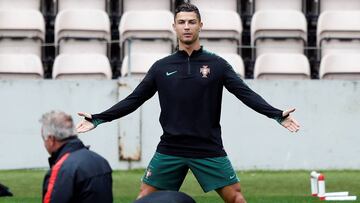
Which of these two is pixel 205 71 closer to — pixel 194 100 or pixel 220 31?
pixel 194 100

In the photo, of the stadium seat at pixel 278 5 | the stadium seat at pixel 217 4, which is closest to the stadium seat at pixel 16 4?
the stadium seat at pixel 217 4

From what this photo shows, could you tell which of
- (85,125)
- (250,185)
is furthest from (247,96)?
(250,185)

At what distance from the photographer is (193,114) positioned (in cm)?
858

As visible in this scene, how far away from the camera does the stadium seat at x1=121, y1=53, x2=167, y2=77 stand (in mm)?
16234

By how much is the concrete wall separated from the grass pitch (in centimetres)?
21

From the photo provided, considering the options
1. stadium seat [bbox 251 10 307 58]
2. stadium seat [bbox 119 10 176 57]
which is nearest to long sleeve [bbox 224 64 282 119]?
stadium seat [bbox 119 10 176 57]

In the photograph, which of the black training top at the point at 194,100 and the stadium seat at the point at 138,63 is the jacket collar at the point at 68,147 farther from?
the stadium seat at the point at 138,63

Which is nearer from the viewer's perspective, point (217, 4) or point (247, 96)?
point (247, 96)

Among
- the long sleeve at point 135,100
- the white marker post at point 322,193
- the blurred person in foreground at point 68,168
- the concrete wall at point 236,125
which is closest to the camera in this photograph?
the blurred person in foreground at point 68,168

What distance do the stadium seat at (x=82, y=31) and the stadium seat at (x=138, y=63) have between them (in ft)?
2.71

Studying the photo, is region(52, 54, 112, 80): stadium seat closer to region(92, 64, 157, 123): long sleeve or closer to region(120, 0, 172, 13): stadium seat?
region(120, 0, 172, 13): stadium seat

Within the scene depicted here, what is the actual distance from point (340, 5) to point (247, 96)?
9747mm

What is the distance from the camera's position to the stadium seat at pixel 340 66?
16516 millimetres

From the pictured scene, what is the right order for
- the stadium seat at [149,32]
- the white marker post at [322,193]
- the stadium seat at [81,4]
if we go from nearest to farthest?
the white marker post at [322,193], the stadium seat at [149,32], the stadium seat at [81,4]
